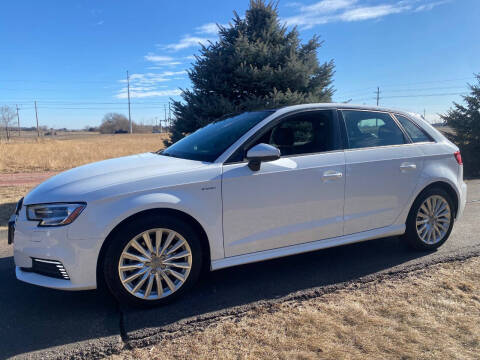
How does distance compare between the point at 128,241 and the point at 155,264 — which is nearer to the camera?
the point at 128,241

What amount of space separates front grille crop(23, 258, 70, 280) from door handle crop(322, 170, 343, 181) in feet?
8.04

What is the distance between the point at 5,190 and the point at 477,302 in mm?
9652

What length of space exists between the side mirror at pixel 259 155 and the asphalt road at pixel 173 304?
1.19 metres

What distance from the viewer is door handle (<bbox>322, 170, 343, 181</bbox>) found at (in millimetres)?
3490

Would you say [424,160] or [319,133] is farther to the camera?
[424,160]

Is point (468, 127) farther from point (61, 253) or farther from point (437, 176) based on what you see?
point (61, 253)

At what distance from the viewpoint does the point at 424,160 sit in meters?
4.05

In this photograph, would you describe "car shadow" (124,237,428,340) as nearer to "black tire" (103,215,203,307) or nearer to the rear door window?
"black tire" (103,215,203,307)

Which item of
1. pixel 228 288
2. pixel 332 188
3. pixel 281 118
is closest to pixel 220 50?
pixel 281 118

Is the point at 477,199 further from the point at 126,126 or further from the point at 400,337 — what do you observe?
the point at 126,126

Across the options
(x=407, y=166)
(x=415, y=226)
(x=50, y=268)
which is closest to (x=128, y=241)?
(x=50, y=268)

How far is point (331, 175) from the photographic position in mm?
3516

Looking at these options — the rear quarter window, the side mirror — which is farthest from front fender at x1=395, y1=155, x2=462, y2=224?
the side mirror

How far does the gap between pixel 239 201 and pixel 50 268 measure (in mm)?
1626
